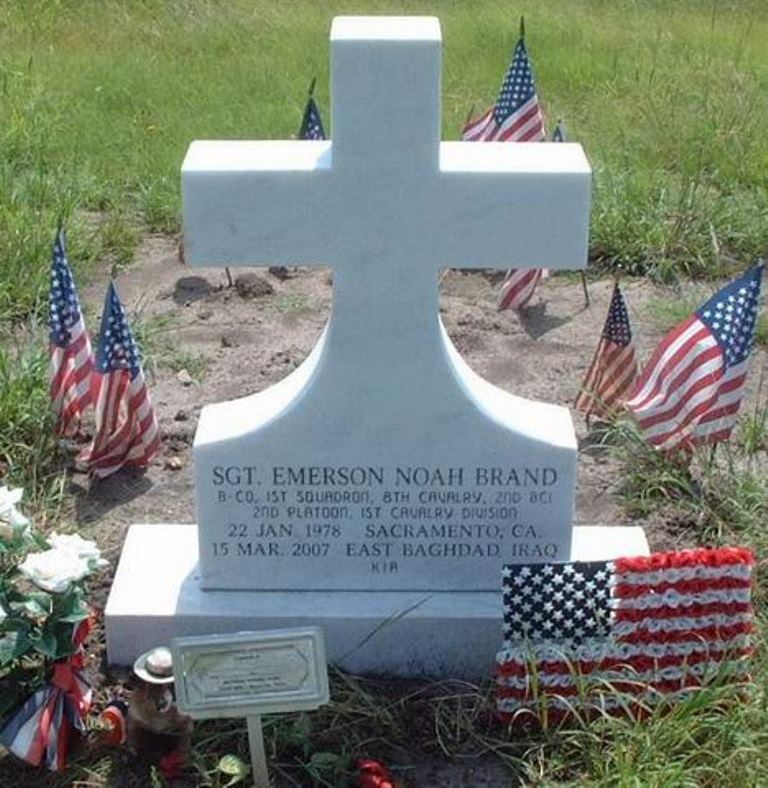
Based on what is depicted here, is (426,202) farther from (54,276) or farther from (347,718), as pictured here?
(54,276)

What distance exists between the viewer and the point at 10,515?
4656mm

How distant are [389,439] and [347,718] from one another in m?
0.86

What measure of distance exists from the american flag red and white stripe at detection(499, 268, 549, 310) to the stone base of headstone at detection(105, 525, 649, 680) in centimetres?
271

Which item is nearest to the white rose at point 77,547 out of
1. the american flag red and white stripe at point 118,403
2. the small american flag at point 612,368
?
the american flag red and white stripe at point 118,403

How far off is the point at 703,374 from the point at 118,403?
7.22ft

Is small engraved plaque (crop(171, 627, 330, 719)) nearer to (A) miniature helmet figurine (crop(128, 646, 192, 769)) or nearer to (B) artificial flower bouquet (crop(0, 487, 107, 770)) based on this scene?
(A) miniature helmet figurine (crop(128, 646, 192, 769))

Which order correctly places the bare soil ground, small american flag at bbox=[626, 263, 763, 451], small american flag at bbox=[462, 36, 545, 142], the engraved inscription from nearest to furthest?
the engraved inscription
small american flag at bbox=[626, 263, 763, 451]
the bare soil ground
small american flag at bbox=[462, 36, 545, 142]

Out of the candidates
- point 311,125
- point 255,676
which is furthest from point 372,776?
point 311,125

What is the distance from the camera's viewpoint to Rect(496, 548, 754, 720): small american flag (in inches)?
185

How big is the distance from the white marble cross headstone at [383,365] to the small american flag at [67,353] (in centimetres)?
128

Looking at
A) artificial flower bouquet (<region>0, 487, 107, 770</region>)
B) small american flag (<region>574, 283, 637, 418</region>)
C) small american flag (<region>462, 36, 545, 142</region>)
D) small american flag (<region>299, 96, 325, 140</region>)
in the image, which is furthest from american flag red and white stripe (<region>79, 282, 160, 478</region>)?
small american flag (<region>462, 36, 545, 142</region>)

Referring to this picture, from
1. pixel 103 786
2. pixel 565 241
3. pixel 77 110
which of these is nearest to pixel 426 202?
pixel 565 241

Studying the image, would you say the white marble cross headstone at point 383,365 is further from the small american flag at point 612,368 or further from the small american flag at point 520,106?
the small american flag at point 520,106

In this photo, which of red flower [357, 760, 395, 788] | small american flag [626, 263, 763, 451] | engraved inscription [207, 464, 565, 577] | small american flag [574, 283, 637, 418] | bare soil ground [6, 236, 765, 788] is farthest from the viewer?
small american flag [574, 283, 637, 418]
